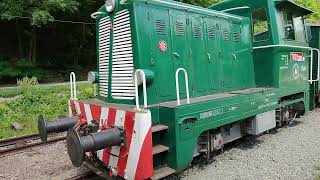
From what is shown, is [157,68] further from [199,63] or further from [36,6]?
[36,6]

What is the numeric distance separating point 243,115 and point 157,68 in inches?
69.3

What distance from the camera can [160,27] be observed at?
4.74 metres

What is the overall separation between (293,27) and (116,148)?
5087mm

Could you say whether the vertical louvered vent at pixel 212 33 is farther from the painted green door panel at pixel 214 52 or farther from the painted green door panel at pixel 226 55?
the painted green door panel at pixel 226 55

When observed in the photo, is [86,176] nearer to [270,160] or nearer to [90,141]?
[90,141]

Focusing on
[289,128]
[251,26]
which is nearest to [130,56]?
[251,26]

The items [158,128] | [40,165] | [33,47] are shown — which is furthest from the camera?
[33,47]

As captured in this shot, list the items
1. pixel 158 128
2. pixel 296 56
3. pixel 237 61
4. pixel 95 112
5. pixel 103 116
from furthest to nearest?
pixel 296 56 < pixel 237 61 < pixel 95 112 < pixel 103 116 < pixel 158 128

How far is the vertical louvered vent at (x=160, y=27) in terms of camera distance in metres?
4.70

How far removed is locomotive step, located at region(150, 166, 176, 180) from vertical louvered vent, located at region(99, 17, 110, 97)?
1.65 meters

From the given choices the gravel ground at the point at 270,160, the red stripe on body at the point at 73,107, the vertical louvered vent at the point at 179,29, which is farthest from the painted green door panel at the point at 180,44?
the red stripe on body at the point at 73,107

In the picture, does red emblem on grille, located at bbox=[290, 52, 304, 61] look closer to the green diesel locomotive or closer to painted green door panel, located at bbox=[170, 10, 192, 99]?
the green diesel locomotive

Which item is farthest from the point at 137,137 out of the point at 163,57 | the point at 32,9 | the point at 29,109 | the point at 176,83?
the point at 32,9

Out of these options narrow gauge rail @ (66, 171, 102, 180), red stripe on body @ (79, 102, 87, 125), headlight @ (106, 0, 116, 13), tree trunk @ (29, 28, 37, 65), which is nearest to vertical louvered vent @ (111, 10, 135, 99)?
headlight @ (106, 0, 116, 13)
